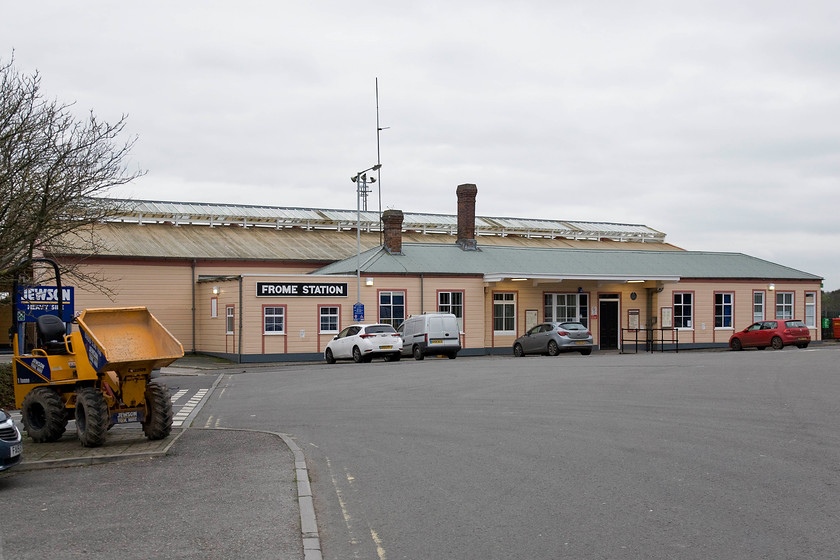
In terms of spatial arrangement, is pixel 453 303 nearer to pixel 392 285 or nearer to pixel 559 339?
pixel 392 285

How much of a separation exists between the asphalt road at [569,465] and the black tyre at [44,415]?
2997 mm

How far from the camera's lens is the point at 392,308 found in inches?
1607

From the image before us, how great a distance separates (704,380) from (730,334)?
28439 millimetres

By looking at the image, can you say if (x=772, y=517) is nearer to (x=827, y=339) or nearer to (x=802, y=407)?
(x=802, y=407)

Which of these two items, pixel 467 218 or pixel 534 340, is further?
pixel 467 218

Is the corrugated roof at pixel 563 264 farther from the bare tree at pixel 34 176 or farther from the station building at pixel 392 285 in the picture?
the bare tree at pixel 34 176

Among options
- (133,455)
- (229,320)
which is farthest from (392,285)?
(133,455)

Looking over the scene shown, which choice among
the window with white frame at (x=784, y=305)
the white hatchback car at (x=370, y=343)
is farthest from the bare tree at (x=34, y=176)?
the window with white frame at (x=784, y=305)

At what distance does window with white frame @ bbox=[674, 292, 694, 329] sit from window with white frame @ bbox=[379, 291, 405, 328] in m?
14.9

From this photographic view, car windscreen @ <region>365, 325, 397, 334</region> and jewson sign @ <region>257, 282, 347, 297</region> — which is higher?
jewson sign @ <region>257, 282, 347, 297</region>

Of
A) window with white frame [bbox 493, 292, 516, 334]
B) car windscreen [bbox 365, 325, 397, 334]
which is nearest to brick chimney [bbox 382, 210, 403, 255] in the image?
window with white frame [bbox 493, 292, 516, 334]

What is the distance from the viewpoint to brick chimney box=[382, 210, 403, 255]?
4319 centimetres

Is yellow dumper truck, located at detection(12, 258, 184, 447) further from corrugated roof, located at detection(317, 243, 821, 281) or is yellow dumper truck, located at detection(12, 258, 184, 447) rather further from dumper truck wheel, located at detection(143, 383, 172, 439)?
corrugated roof, located at detection(317, 243, 821, 281)

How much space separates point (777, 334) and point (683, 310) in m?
5.62
